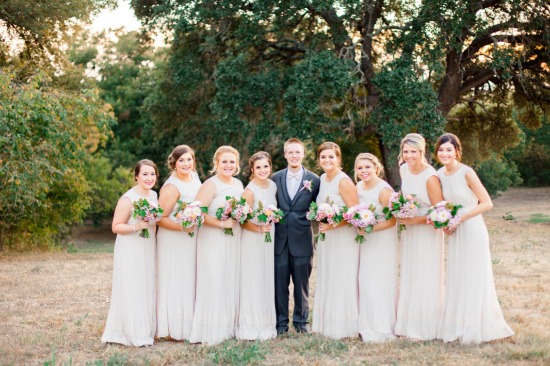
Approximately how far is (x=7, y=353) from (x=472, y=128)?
2183 cm

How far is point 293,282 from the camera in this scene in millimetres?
7465

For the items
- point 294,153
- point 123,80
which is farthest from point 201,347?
point 123,80

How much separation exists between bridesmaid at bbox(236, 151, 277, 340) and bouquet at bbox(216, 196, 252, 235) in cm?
A: 28

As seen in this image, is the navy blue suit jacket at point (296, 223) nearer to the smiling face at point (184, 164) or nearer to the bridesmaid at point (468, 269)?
the smiling face at point (184, 164)

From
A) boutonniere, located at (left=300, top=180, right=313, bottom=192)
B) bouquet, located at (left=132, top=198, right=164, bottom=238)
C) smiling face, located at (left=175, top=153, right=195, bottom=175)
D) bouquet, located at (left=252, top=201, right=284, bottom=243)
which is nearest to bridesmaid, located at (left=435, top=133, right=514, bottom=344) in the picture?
boutonniere, located at (left=300, top=180, right=313, bottom=192)

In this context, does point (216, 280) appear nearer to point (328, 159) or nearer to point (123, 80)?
point (328, 159)

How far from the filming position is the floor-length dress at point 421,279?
23.0 feet

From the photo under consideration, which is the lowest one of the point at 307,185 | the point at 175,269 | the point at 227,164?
the point at 175,269

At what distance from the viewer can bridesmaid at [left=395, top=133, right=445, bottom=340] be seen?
7.00 m

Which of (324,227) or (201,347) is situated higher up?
(324,227)

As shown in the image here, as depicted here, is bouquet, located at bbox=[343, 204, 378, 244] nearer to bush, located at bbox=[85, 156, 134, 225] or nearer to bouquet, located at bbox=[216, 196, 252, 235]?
bouquet, located at bbox=[216, 196, 252, 235]

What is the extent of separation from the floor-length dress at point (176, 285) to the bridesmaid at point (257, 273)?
602mm

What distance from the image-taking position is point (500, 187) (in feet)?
131

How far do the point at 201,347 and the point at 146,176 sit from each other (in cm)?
200
